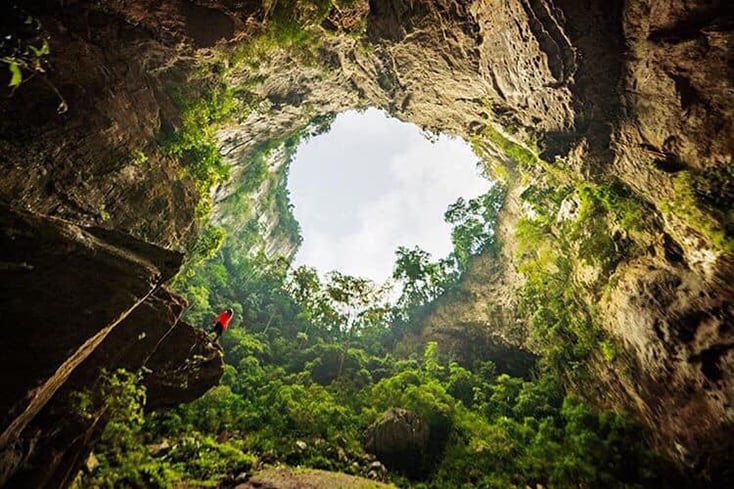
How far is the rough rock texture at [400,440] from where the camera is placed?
11.0m

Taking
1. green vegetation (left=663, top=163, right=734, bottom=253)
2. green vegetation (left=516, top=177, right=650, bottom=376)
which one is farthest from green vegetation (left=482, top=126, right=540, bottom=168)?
green vegetation (left=663, top=163, right=734, bottom=253)

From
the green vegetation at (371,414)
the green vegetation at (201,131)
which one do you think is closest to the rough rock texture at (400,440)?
the green vegetation at (371,414)

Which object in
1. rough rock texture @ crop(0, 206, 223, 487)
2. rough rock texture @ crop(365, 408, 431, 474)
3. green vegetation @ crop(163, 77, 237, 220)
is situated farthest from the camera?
green vegetation @ crop(163, 77, 237, 220)

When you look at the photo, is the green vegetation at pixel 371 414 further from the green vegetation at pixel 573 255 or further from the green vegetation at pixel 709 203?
the green vegetation at pixel 709 203

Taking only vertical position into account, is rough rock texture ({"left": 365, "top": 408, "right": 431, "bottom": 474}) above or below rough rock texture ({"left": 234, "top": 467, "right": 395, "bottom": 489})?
above

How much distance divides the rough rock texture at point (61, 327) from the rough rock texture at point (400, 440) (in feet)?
27.4

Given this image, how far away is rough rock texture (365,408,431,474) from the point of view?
11031 mm

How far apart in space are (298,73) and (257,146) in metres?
5.53

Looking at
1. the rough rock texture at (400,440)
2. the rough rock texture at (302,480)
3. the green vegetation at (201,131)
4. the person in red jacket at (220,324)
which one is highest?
the green vegetation at (201,131)

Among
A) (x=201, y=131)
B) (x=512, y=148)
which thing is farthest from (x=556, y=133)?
(x=201, y=131)

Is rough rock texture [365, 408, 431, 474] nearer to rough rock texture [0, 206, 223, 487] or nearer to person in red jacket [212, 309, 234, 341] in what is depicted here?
person in red jacket [212, 309, 234, 341]

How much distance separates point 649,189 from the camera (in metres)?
8.53

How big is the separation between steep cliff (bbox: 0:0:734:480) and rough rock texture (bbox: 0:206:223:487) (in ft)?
0.27

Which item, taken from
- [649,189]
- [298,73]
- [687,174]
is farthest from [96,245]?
[298,73]
